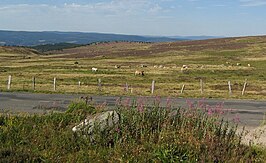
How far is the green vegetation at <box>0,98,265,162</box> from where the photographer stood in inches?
335

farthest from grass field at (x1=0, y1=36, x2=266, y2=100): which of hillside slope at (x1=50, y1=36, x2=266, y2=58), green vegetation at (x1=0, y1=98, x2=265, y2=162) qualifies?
green vegetation at (x1=0, y1=98, x2=265, y2=162)

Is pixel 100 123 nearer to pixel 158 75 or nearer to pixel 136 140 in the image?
pixel 136 140

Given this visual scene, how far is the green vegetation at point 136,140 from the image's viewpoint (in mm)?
8516

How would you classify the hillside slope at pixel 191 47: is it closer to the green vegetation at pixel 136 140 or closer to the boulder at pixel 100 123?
the green vegetation at pixel 136 140

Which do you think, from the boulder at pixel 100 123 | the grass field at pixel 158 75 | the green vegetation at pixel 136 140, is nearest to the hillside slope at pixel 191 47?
the grass field at pixel 158 75

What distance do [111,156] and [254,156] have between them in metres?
3.38

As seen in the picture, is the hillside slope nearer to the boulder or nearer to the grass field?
the grass field

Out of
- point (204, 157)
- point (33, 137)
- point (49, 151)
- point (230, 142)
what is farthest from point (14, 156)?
point (230, 142)

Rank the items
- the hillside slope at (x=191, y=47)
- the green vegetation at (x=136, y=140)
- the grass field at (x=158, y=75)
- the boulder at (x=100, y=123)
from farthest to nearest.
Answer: the hillside slope at (x=191, y=47), the grass field at (x=158, y=75), the boulder at (x=100, y=123), the green vegetation at (x=136, y=140)

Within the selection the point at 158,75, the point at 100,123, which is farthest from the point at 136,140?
the point at 158,75

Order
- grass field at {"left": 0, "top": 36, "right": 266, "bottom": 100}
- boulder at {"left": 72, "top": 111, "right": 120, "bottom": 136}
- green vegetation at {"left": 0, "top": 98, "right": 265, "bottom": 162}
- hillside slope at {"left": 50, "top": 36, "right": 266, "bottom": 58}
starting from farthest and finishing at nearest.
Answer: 1. hillside slope at {"left": 50, "top": 36, "right": 266, "bottom": 58}
2. grass field at {"left": 0, "top": 36, "right": 266, "bottom": 100}
3. boulder at {"left": 72, "top": 111, "right": 120, "bottom": 136}
4. green vegetation at {"left": 0, "top": 98, "right": 265, "bottom": 162}

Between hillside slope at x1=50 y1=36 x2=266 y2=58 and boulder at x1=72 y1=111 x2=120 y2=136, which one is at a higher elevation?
boulder at x1=72 y1=111 x2=120 y2=136

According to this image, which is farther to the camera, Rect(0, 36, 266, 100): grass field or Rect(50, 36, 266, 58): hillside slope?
Rect(50, 36, 266, 58): hillside slope

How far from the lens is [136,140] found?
960 cm
